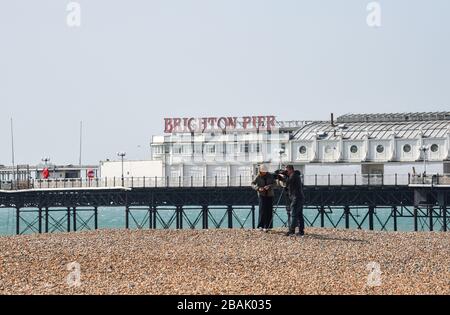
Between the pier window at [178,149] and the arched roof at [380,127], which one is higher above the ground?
the arched roof at [380,127]

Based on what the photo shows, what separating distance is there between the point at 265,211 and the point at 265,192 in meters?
0.85

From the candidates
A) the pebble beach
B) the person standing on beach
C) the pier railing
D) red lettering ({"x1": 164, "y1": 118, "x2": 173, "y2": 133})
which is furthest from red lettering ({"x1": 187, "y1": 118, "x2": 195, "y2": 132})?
the person standing on beach

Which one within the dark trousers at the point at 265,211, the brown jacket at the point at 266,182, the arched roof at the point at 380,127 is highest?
the arched roof at the point at 380,127

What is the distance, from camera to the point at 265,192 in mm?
32844

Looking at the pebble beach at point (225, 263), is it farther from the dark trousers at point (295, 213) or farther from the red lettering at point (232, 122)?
the red lettering at point (232, 122)

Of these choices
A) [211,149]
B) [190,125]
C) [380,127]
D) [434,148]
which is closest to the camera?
[434,148]

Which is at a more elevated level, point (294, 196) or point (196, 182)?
point (294, 196)

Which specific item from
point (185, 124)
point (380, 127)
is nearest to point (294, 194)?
point (380, 127)

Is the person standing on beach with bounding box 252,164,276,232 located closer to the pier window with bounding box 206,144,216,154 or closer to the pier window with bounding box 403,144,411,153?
the pier window with bounding box 403,144,411,153

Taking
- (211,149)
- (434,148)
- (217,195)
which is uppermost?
(211,149)

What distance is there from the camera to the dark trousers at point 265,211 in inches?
1306

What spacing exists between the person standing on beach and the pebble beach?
2.04 feet

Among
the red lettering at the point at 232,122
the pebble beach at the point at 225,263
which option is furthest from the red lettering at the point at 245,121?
the pebble beach at the point at 225,263

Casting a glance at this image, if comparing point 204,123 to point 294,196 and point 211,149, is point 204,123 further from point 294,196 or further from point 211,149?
point 294,196
